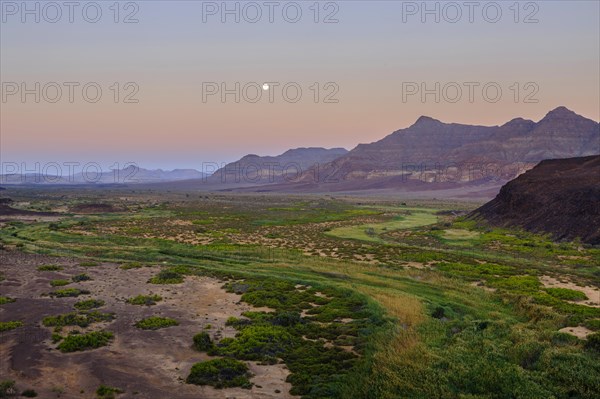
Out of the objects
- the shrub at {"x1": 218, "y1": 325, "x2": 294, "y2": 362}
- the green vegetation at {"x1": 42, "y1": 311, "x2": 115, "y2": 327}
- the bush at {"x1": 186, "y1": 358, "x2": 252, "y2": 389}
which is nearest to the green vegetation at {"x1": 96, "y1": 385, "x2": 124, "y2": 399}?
the bush at {"x1": 186, "y1": 358, "x2": 252, "y2": 389}

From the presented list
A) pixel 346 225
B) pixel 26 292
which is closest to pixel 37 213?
pixel 346 225

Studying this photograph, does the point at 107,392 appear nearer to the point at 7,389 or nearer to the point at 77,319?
the point at 7,389

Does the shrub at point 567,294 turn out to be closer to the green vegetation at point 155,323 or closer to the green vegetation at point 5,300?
the green vegetation at point 155,323

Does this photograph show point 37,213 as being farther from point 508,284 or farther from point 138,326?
point 508,284

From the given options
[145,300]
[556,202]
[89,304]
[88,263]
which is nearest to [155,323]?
[145,300]

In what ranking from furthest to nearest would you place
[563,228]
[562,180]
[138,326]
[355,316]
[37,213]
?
[37,213], [562,180], [563,228], [355,316], [138,326]
